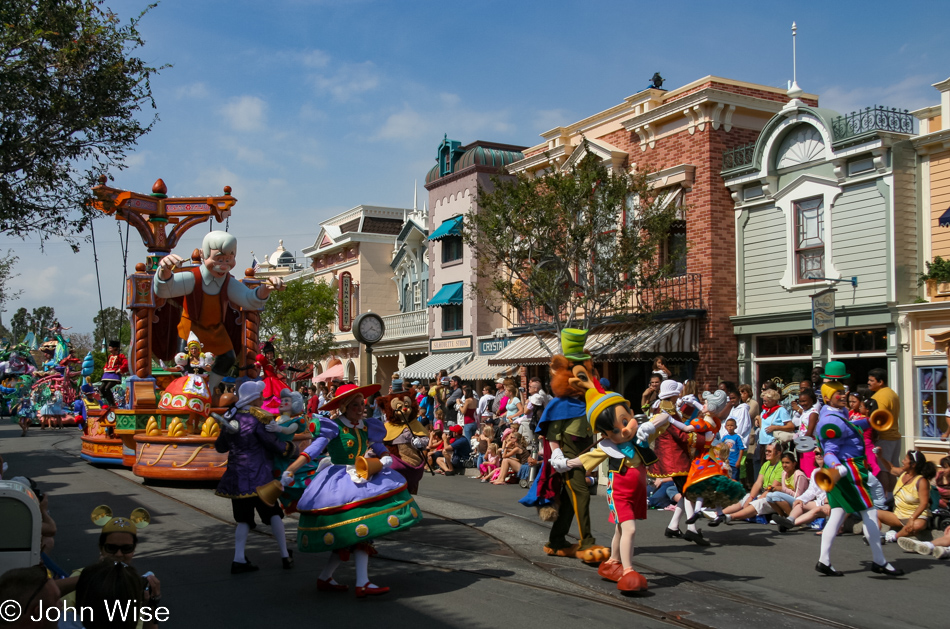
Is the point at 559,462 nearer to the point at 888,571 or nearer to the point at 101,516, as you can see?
the point at 888,571

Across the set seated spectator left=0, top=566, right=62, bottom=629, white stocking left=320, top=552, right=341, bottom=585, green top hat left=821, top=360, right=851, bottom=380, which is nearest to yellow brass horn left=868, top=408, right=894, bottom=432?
green top hat left=821, top=360, right=851, bottom=380

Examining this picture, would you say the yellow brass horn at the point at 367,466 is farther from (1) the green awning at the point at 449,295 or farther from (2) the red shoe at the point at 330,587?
(1) the green awning at the point at 449,295

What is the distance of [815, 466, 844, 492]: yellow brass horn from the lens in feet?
23.5

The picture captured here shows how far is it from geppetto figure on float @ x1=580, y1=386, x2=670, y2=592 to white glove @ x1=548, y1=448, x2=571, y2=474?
271mm

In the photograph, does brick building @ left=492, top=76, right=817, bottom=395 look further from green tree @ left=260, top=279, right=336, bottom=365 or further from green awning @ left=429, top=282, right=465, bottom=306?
green tree @ left=260, top=279, right=336, bottom=365

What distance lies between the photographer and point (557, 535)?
7.63 meters

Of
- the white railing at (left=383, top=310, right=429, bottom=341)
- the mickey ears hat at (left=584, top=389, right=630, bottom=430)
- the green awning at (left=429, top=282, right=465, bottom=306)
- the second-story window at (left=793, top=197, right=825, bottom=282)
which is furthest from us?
the white railing at (left=383, top=310, right=429, bottom=341)

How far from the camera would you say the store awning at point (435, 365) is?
90.6 feet

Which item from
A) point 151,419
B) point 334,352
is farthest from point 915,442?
point 334,352

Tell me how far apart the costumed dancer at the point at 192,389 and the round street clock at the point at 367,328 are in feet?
7.53

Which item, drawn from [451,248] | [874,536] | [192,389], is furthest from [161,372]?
[451,248]

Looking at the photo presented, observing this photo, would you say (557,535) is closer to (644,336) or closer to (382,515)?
(382,515)

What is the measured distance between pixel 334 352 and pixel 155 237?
23.9 m

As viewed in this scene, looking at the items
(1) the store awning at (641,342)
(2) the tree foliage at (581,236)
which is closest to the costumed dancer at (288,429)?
(2) the tree foliage at (581,236)
